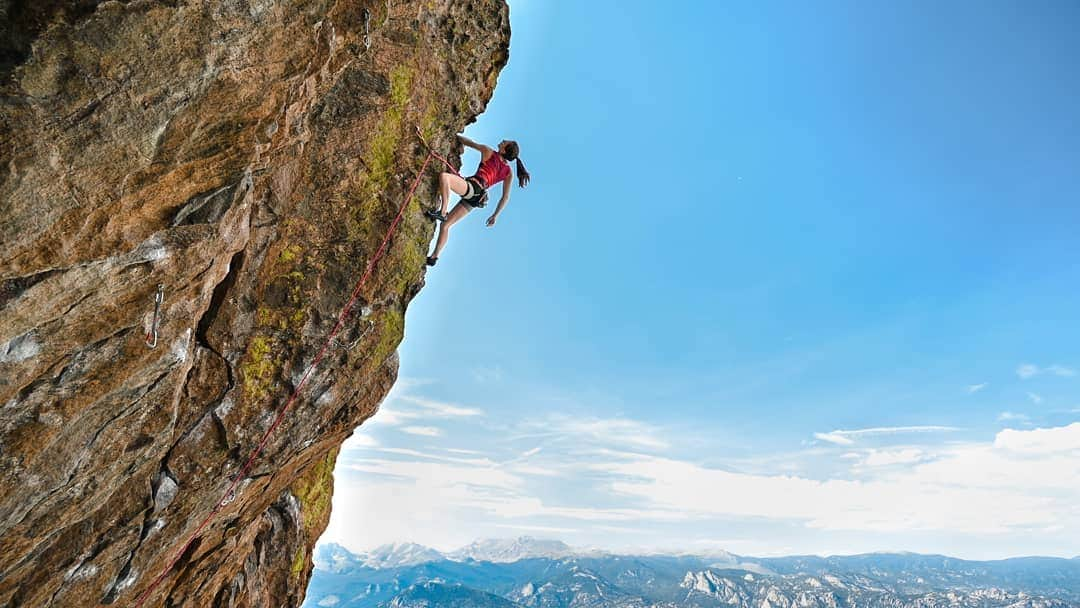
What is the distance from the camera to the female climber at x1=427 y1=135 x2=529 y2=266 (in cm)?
1323

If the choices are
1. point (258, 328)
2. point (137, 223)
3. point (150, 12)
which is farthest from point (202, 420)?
point (150, 12)

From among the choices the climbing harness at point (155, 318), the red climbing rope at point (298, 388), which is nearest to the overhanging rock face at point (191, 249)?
the climbing harness at point (155, 318)

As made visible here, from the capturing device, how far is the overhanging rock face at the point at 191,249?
6.03 metres

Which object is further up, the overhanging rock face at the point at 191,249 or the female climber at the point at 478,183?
the female climber at the point at 478,183

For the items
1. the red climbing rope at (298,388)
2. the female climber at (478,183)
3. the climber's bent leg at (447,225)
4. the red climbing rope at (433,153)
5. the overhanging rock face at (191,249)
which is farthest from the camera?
the climber's bent leg at (447,225)

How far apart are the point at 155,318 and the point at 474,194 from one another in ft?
24.5

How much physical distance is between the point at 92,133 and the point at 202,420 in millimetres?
6823

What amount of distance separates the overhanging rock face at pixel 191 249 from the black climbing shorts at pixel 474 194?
1006mm

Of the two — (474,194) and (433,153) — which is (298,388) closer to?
(474,194)

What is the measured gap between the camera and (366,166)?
11906 millimetres

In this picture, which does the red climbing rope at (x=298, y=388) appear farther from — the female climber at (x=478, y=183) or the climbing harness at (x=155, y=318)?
the climbing harness at (x=155, y=318)

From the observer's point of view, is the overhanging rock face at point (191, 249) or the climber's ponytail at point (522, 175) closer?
the overhanging rock face at point (191, 249)

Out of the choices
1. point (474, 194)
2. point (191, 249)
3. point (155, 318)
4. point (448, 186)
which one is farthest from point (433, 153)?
point (155, 318)

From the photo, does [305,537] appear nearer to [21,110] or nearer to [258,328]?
[258,328]
